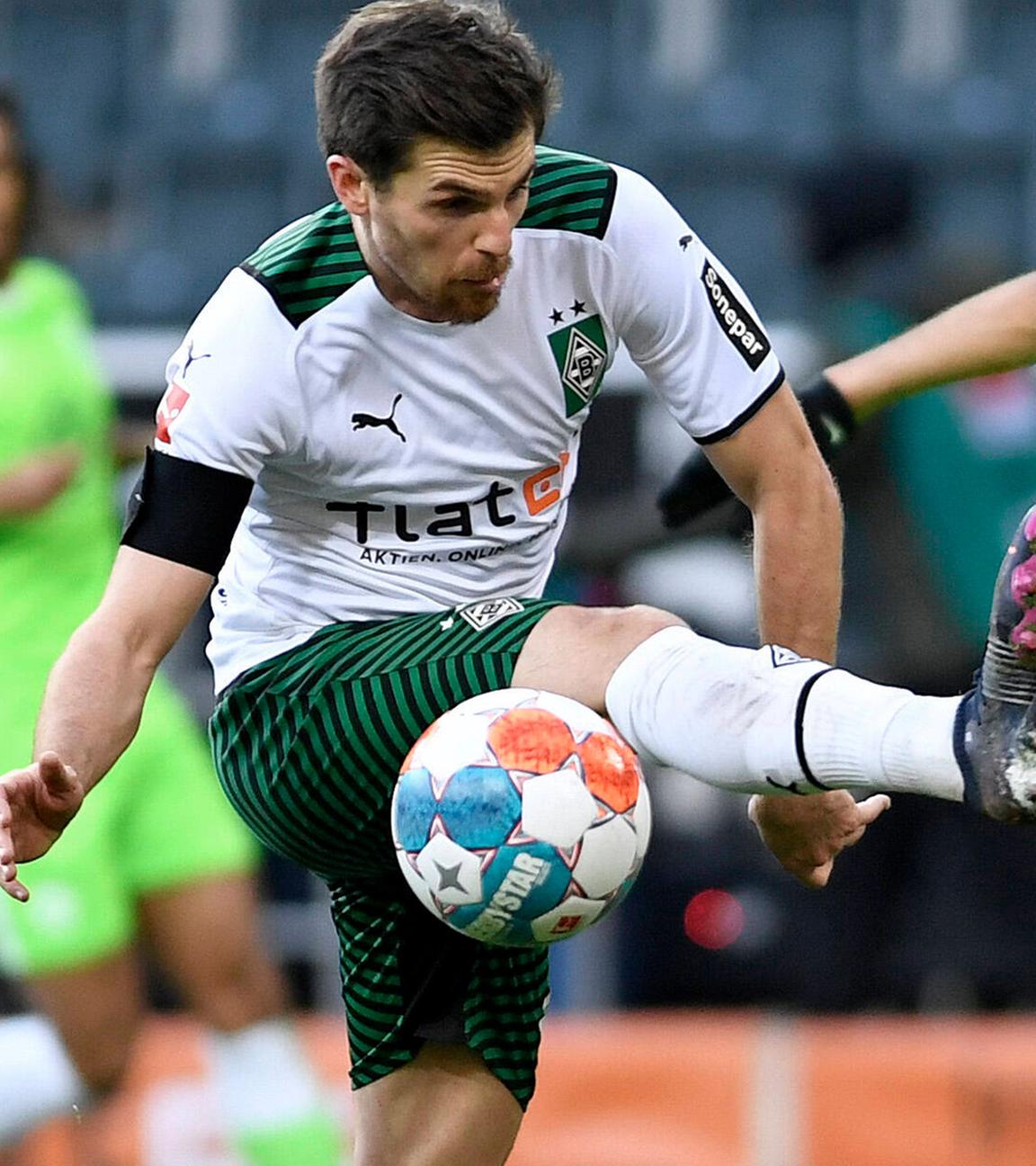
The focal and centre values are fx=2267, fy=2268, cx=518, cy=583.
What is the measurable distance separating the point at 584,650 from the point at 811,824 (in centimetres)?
51

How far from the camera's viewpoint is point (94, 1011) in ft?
16.0

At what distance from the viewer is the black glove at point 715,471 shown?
11.5ft

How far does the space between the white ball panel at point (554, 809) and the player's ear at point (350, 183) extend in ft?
2.68

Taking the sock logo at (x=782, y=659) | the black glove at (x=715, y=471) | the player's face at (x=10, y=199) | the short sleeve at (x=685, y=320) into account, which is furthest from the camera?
the player's face at (x=10, y=199)

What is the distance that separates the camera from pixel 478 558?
3.21 metres

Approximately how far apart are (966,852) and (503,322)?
3473mm

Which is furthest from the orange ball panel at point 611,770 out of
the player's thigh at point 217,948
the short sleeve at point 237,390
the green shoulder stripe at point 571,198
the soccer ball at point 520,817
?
the player's thigh at point 217,948

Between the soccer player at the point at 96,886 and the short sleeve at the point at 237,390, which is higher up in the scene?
the short sleeve at the point at 237,390

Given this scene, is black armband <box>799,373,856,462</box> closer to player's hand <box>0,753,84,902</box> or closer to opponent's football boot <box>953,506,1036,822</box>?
opponent's football boot <box>953,506,1036,822</box>

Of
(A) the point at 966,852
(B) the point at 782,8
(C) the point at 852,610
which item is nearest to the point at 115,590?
(A) the point at 966,852

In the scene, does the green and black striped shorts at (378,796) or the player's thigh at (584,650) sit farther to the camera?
the green and black striped shorts at (378,796)

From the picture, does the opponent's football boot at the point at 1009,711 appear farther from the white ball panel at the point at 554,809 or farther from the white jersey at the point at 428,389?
the white jersey at the point at 428,389

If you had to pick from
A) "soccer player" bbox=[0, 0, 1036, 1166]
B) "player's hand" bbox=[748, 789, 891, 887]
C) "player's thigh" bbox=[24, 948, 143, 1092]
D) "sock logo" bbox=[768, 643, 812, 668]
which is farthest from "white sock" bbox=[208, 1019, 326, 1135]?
"sock logo" bbox=[768, 643, 812, 668]

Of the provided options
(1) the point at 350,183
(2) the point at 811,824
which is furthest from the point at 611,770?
(1) the point at 350,183
